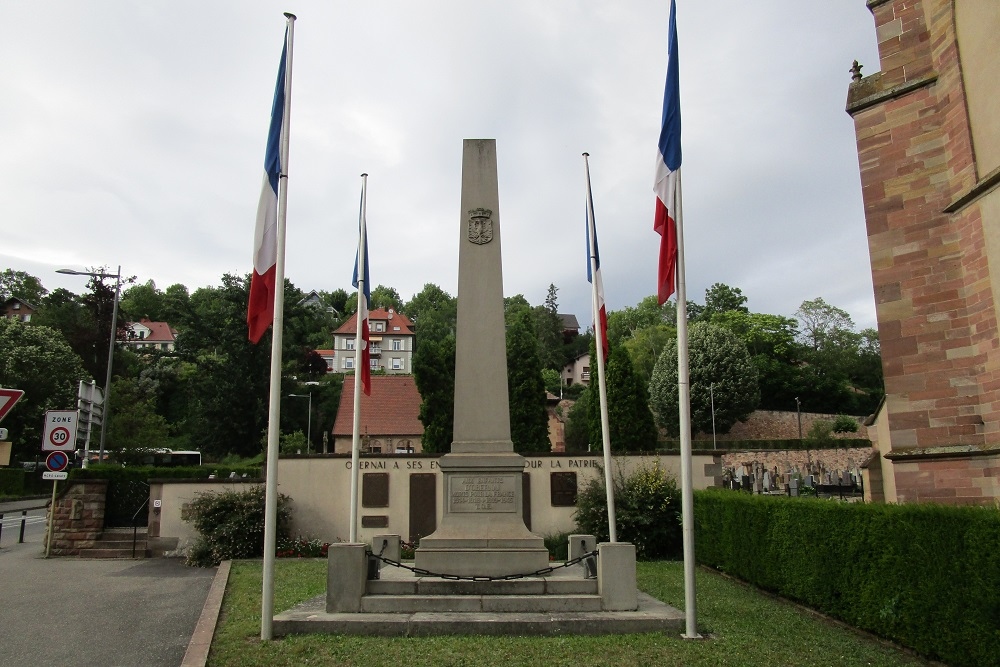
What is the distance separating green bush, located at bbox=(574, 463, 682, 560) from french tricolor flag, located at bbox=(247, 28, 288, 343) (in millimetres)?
10084

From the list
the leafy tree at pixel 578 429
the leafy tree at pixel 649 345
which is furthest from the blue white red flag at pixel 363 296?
the leafy tree at pixel 649 345

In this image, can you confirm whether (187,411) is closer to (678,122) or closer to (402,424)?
(402,424)

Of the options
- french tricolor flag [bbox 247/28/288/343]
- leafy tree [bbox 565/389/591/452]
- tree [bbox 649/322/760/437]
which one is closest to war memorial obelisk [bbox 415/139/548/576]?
french tricolor flag [bbox 247/28/288/343]

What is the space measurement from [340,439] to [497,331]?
109 feet

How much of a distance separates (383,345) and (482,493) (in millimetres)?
88122

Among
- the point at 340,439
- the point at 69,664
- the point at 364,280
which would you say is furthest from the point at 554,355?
the point at 69,664

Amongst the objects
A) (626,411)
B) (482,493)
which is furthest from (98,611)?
(626,411)

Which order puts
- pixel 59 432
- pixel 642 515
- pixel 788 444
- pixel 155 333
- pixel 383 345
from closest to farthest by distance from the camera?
pixel 642 515
pixel 59 432
pixel 788 444
pixel 383 345
pixel 155 333

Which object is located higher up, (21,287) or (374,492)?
(21,287)

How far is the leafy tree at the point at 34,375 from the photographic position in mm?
40656

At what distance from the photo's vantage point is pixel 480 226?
11.5 meters

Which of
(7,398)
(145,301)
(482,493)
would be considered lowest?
(482,493)

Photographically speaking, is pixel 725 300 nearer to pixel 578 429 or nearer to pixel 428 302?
pixel 578 429

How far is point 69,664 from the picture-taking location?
734cm
